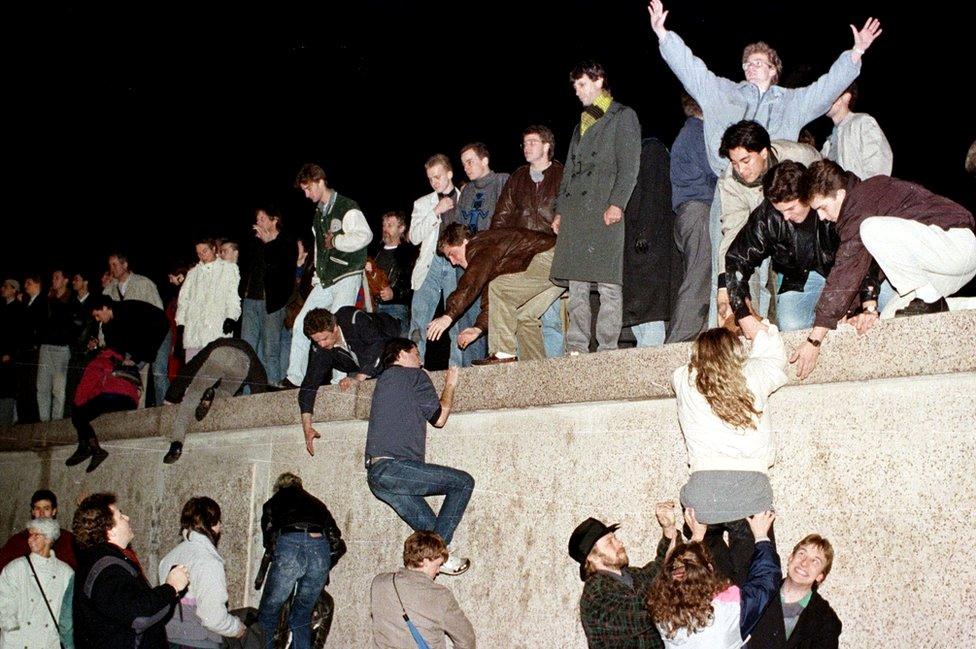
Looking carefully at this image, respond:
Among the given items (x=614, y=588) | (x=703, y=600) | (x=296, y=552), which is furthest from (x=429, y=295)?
(x=703, y=600)

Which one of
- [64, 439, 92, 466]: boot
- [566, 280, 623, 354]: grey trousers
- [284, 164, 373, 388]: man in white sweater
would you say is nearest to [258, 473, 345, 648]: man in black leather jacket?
[284, 164, 373, 388]: man in white sweater

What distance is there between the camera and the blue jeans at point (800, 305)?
643 cm

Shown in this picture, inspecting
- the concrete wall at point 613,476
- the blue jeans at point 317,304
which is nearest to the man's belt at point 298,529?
the concrete wall at point 613,476

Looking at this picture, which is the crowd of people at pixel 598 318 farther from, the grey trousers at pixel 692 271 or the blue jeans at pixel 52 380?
the blue jeans at pixel 52 380

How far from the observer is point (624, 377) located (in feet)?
22.2

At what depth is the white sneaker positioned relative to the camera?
743 cm

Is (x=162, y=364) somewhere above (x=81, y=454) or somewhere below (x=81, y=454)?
above

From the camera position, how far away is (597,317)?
755cm

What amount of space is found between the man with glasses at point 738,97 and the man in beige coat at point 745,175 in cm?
14

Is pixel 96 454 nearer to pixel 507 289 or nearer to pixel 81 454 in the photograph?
pixel 81 454

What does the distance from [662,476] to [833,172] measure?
2018 millimetres

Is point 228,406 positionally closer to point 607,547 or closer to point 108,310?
point 108,310

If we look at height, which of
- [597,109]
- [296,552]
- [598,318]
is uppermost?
[597,109]

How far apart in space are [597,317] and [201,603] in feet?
10.8
